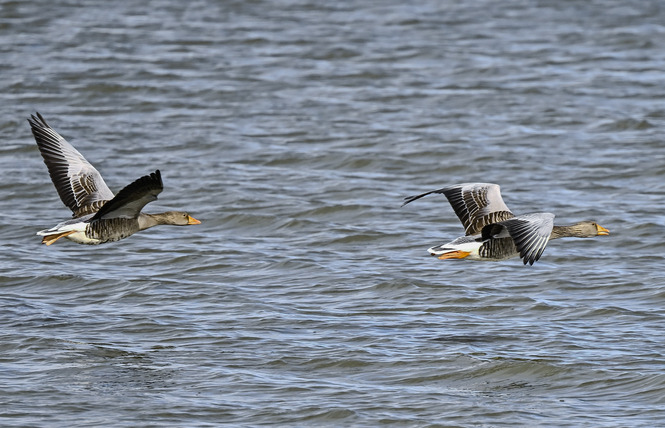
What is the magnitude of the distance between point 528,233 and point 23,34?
1813cm

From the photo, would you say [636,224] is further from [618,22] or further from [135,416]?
[618,22]

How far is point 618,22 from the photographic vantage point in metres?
27.1

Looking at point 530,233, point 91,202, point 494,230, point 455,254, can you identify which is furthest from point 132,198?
point 530,233

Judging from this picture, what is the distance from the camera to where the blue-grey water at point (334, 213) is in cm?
997

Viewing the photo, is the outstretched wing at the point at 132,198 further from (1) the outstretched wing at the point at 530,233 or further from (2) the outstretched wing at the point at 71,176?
(1) the outstretched wing at the point at 530,233

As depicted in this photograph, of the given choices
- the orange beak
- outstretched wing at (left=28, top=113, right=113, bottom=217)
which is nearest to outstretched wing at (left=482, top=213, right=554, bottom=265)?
the orange beak

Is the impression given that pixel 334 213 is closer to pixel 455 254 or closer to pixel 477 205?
pixel 477 205

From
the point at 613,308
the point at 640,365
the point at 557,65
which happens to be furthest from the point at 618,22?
the point at 640,365

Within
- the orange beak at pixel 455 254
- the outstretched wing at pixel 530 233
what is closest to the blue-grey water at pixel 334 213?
the orange beak at pixel 455 254

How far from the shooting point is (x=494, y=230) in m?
11.2

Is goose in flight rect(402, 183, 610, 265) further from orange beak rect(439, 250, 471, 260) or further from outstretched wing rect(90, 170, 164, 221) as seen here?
outstretched wing rect(90, 170, 164, 221)

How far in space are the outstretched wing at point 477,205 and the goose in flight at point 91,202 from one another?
258 centimetres

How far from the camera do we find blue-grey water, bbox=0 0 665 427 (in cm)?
997

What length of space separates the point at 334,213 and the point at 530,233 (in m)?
5.79
